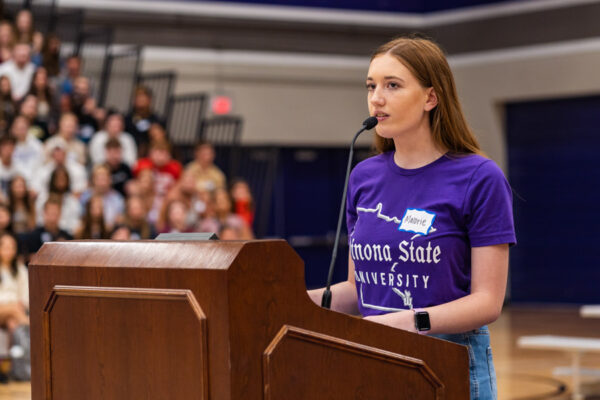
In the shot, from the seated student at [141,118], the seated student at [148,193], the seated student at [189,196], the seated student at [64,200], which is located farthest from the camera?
the seated student at [141,118]

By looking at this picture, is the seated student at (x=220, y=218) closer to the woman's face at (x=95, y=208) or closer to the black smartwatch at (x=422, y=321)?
the woman's face at (x=95, y=208)

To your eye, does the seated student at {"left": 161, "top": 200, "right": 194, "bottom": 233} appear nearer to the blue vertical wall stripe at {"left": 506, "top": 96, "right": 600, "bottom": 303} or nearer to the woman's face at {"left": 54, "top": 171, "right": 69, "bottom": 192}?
the woman's face at {"left": 54, "top": 171, "right": 69, "bottom": 192}

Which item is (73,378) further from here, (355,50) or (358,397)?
(355,50)

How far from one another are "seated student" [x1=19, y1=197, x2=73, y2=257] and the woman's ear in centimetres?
617

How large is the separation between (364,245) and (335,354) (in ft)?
1.52

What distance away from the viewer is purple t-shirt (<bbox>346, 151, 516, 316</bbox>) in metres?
2.03

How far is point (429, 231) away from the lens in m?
2.04

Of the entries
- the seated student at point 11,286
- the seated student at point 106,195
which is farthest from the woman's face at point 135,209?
the seated student at point 11,286

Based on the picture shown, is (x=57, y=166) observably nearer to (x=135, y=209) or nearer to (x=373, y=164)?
(x=135, y=209)

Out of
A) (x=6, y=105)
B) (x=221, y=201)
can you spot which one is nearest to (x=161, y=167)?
(x=221, y=201)

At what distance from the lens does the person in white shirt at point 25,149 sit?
28.2ft

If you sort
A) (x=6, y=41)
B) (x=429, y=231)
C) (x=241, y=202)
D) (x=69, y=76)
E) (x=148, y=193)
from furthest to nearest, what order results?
(x=69, y=76), (x=241, y=202), (x=6, y=41), (x=148, y=193), (x=429, y=231)

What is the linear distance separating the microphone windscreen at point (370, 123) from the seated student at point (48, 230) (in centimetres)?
620

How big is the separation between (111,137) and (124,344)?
7667 mm
